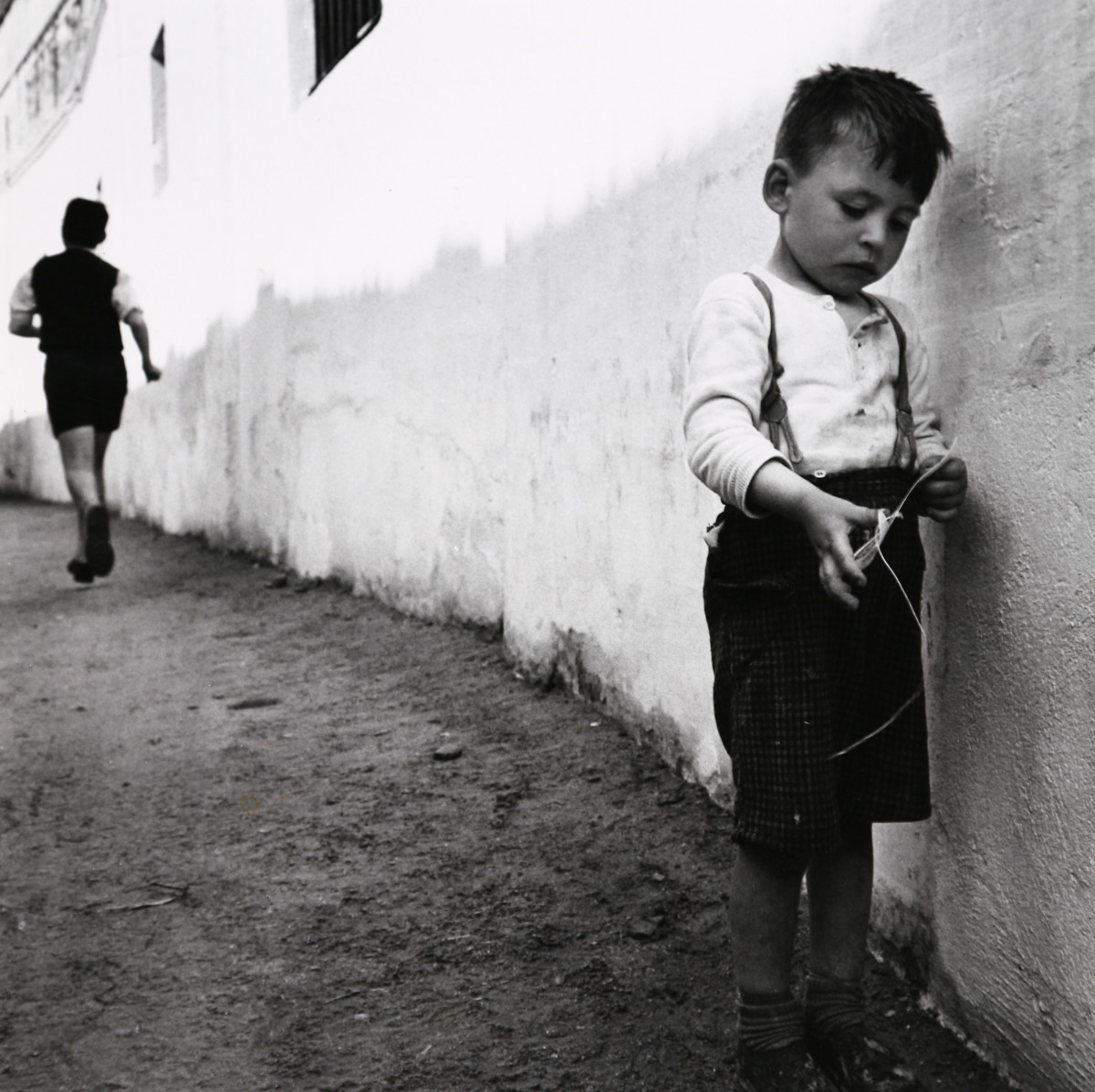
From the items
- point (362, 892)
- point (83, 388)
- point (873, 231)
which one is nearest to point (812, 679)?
point (873, 231)

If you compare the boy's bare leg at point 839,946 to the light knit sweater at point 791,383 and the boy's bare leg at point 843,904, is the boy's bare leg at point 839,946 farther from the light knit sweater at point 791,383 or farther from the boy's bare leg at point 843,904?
the light knit sweater at point 791,383

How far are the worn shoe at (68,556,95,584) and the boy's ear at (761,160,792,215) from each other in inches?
210

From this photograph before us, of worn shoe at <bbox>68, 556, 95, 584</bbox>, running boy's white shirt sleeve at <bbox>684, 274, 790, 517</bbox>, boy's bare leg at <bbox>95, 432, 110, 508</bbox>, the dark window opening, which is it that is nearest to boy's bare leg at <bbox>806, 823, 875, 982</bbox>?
running boy's white shirt sleeve at <bbox>684, 274, 790, 517</bbox>

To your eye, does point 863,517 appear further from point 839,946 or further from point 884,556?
point 839,946

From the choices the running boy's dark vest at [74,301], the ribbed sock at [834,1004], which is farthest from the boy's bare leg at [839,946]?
the running boy's dark vest at [74,301]

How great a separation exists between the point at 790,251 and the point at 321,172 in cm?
464

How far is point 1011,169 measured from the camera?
185 cm

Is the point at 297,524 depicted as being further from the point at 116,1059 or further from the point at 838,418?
the point at 838,418

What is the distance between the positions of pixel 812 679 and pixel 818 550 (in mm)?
204

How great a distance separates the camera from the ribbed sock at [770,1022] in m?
1.89

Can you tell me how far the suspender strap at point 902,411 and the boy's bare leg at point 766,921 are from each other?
60 centimetres

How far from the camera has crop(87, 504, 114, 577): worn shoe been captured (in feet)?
21.1

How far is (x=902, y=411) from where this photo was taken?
6.43ft

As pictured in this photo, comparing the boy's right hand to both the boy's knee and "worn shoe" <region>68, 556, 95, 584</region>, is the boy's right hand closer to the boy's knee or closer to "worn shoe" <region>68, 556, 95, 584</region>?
the boy's knee
